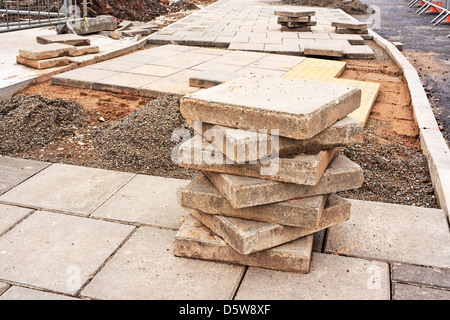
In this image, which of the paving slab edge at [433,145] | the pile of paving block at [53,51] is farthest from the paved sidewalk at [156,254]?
the pile of paving block at [53,51]

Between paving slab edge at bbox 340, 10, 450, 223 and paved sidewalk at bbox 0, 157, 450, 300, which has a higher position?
paving slab edge at bbox 340, 10, 450, 223

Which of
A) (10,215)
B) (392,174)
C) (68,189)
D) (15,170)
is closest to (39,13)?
(15,170)

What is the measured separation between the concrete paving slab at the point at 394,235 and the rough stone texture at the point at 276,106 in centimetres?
90

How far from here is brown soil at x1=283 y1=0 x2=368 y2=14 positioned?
19373 millimetres

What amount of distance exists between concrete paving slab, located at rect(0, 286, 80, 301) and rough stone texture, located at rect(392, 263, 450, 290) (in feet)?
6.55

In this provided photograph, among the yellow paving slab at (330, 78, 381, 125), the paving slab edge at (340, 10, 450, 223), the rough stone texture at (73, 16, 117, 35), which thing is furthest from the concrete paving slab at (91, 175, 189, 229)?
the rough stone texture at (73, 16, 117, 35)

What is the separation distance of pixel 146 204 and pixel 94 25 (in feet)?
28.5

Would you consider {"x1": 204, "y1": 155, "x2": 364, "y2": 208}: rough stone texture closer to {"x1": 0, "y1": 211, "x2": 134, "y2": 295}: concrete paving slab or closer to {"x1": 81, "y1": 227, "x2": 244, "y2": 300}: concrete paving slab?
→ {"x1": 81, "y1": 227, "x2": 244, "y2": 300}: concrete paving slab

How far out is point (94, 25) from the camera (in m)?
11.1

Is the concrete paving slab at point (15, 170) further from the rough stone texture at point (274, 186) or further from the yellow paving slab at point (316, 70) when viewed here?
the yellow paving slab at point (316, 70)

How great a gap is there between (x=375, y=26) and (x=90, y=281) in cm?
1496

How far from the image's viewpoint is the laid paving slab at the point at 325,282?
8.58 ft

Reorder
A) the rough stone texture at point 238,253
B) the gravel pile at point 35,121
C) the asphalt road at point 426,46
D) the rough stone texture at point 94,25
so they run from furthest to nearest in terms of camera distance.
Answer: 1. the rough stone texture at point 94,25
2. the asphalt road at point 426,46
3. the gravel pile at point 35,121
4. the rough stone texture at point 238,253
